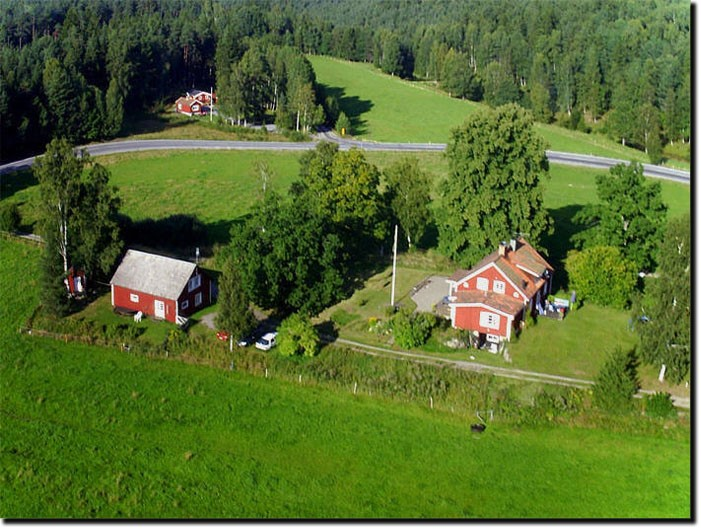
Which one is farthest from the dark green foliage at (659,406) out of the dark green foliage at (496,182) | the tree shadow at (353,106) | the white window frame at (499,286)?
the tree shadow at (353,106)

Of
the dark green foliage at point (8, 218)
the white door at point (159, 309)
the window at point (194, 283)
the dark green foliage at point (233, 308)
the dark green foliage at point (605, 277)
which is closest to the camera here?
the dark green foliage at point (233, 308)

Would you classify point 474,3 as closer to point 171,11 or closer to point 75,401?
point 171,11

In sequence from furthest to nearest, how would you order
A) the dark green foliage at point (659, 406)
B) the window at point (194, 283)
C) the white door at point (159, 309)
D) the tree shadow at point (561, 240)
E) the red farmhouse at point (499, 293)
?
the tree shadow at point (561, 240) → the window at point (194, 283) → the white door at point (159, 309) → the red farmhouse at point (499, 293) → the dark green foliage at point (659, 406)

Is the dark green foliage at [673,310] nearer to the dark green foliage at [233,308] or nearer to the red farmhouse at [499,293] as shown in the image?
the red farmhouse at [499,293]

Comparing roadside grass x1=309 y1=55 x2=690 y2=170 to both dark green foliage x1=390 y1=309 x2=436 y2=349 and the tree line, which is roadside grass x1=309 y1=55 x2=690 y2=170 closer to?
the tree line

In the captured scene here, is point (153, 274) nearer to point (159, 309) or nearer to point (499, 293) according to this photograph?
point (159, 309)

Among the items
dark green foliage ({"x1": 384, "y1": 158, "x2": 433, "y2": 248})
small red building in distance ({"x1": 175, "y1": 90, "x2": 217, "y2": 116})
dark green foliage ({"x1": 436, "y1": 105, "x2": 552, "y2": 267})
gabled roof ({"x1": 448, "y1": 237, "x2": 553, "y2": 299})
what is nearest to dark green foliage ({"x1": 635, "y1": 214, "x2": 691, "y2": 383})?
gabled roof ({"x1": 448, "y1": 237, "x2": 553, "y2": 299})

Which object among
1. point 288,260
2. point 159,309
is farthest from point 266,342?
point 159,309
